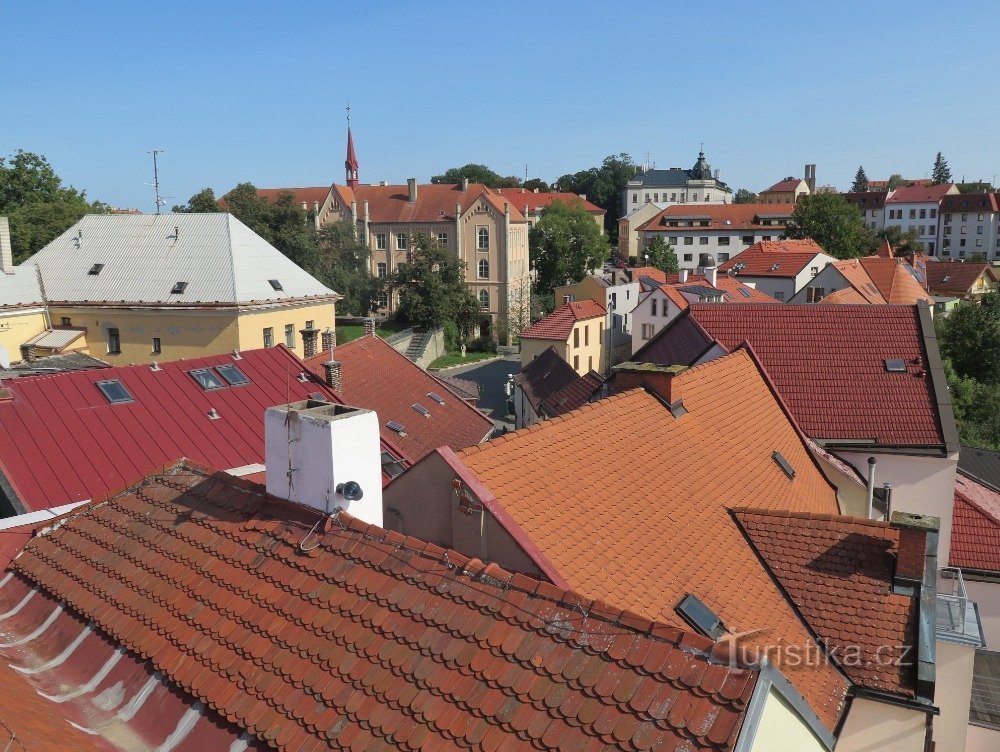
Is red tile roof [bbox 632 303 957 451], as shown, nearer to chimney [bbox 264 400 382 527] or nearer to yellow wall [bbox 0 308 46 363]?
chimney [bbox 264 400 382 527]

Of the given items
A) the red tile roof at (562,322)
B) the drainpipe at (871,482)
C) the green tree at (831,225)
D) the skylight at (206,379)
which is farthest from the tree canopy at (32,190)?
the green tree at (831,225)

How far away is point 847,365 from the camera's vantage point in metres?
17.0

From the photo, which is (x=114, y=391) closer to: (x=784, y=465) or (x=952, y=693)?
(x=784, y=465)

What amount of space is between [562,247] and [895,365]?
57.5m

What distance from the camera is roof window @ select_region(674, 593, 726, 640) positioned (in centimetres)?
771

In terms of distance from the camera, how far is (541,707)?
469 centimetres

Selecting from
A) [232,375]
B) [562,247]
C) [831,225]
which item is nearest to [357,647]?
[232,375]

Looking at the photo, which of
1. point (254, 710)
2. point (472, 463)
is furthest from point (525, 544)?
point (254, 710)

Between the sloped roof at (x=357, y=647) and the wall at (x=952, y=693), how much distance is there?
5251 millimetres

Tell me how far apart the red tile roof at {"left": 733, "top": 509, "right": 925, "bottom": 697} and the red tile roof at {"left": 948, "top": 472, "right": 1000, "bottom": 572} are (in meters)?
7.48

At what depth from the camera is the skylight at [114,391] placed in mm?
14391

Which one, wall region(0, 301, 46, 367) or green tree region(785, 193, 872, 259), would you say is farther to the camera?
green tree region(785, 193, 872, 259)

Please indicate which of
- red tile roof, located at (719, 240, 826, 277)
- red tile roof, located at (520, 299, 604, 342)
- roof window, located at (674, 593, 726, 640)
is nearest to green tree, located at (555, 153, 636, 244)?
red tile roof, located at (719, 240, 826, 277)

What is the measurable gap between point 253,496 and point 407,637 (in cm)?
257
